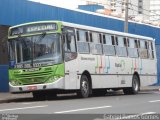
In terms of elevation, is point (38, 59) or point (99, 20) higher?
point (99, 20)

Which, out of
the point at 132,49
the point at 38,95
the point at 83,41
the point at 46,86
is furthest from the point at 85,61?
the point at 132,49

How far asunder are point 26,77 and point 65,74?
1.62 meters

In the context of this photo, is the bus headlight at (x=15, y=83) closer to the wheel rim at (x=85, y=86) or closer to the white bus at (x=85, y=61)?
the white bus at (x=85, y=61)

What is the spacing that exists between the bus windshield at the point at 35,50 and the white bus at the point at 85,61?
0.04 metres

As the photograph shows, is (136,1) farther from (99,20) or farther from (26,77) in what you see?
(26,77)

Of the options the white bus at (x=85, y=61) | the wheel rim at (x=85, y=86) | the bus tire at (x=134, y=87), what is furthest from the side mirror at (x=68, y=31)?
the bus tire at (x=134, y=87)

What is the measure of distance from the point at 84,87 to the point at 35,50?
305cm

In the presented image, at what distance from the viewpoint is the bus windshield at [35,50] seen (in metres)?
21.8

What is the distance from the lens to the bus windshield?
21.8 meters

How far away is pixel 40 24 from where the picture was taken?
22453 mm

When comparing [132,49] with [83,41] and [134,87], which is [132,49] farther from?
[83,41]

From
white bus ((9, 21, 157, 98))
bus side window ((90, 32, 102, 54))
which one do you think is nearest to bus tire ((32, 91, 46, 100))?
white bus ((9, 21, 157, 98))

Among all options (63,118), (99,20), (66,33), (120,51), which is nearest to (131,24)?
(99,20)

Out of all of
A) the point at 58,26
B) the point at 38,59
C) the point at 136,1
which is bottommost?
the point at 38,59
